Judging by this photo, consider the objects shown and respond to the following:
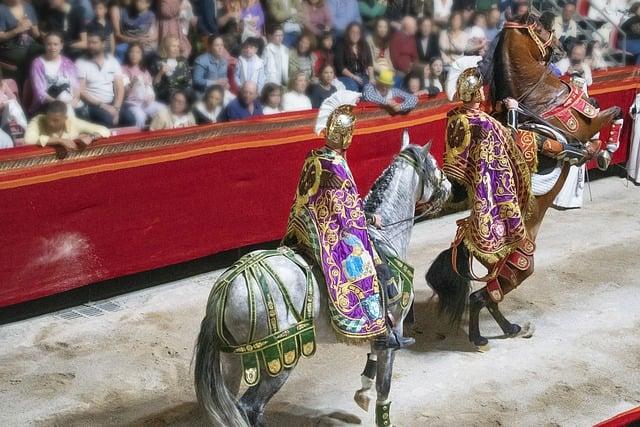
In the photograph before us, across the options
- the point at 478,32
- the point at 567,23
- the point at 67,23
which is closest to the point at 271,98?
the point at 67,23

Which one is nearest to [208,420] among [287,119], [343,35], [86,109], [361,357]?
[361,357]

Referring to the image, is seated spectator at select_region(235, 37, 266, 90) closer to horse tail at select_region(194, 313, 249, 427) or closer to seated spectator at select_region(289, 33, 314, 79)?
seated spectator at select_region(289, 33, 314, 79)

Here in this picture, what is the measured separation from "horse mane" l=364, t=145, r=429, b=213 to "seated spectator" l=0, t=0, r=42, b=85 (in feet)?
11.3

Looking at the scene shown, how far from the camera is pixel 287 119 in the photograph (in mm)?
8297

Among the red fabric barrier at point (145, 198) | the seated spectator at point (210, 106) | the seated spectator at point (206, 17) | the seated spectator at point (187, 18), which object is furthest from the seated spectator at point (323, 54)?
the seated spectator at point (187, 18)

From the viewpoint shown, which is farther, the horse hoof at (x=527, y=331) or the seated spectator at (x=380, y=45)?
the seated spectator at (x=380, y=45)

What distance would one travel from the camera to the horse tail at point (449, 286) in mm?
6492

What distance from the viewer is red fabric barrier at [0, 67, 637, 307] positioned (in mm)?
6766

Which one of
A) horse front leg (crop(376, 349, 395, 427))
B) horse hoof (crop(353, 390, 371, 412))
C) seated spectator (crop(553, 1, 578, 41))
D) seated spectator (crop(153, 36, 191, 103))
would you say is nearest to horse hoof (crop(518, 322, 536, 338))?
horse hoof (crop(353, 390, 371, 412))

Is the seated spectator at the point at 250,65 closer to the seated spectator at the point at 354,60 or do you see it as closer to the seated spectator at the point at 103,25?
the seated spectator at the point at 354,60

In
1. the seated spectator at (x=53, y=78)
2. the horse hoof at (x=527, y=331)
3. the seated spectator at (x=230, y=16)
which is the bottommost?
the horse hoof at (x=527, y=331)

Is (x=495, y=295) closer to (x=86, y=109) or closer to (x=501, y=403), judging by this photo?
(x=501, y=403)

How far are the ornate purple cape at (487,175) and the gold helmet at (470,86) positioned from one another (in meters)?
0.11

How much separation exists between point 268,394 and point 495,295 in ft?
8.38
